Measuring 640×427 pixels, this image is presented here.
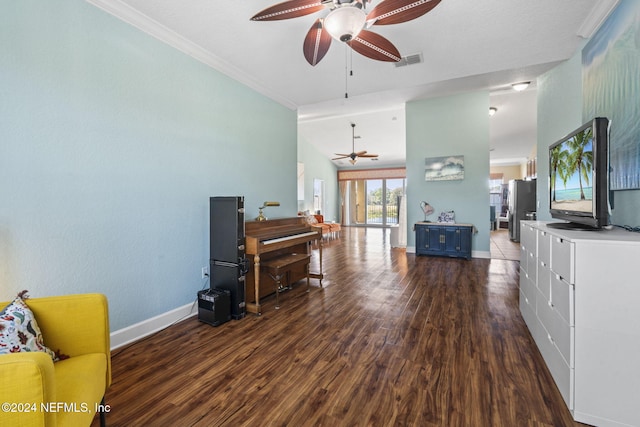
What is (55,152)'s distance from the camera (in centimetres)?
193

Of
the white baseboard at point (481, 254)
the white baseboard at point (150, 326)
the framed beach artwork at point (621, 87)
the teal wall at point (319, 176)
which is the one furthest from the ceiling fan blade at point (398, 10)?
the teal wall at point (319, 176)

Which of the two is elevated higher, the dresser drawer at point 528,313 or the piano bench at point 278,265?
the piano bench at point 278,265

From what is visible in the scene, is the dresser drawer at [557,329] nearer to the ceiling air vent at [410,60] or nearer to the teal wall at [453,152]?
the ceiling air vent at [410,60]

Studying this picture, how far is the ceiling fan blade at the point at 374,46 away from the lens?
7.30 feet

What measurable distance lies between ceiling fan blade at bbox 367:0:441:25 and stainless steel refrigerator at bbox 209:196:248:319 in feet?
6.25

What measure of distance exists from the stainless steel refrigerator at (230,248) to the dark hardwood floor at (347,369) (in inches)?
12.4

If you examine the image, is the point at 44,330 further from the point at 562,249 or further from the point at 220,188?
A: the point at 562,249

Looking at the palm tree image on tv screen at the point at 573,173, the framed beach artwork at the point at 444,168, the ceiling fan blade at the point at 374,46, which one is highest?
the ceiling fan blade at the point at 374,46

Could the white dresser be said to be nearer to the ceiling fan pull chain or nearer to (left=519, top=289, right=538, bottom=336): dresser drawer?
(left=519, top=289, right=538, bottom=336): dresser drawer

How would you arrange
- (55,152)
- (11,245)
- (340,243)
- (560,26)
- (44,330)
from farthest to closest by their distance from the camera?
(340,243)
(560,26)
(55,152)
(11,245)
(44,330)

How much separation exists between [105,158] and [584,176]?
11.5 ft

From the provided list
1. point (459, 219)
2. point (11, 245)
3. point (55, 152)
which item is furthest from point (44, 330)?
point (459, 219)

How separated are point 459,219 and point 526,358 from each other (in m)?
4.22

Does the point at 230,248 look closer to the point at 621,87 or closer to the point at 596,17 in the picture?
the point at 621,87
